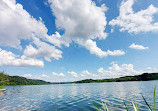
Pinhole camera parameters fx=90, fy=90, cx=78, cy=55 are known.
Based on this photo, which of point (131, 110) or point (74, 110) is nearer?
point (131, 110)

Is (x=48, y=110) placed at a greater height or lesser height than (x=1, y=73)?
lesser

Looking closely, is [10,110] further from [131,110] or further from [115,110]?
[131,110]

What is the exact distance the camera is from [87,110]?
14492 mm

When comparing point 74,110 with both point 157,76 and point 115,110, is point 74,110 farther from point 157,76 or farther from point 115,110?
point 157,76

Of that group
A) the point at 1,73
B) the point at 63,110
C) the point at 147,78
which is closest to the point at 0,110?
the point at 63,110

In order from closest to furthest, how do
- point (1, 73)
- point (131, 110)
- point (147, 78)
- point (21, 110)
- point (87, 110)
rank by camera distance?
point (131, 110)
point (87, 110)
point (21, 110)
point (1, 73)
point (147, 78)

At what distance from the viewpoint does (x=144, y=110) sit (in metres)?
13.4

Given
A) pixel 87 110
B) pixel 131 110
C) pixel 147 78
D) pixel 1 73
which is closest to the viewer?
pixel 131 110

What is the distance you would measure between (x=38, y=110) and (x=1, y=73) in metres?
97.7

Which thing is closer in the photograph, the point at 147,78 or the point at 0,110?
the point at 0,110

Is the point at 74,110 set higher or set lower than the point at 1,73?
lower

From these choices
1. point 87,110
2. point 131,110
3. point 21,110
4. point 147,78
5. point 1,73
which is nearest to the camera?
point 131,110

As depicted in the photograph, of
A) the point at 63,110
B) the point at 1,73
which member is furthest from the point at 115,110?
the point at 1,73

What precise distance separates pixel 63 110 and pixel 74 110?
184cm
